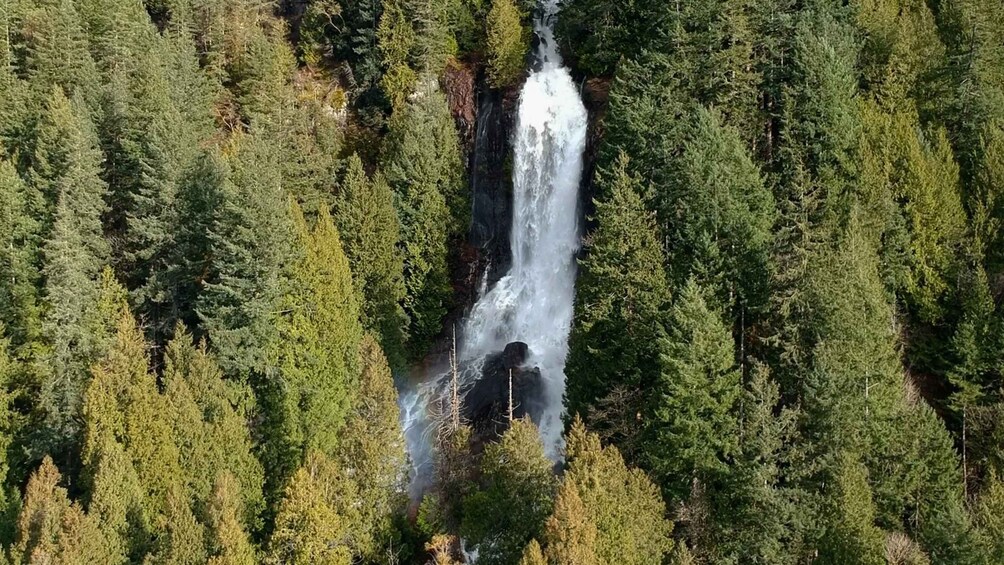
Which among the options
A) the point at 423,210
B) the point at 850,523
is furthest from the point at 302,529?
the point at 423,210

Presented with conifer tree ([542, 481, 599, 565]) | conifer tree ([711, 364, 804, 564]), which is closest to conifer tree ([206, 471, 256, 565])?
conifer tree ([542, 481, 599, 565])

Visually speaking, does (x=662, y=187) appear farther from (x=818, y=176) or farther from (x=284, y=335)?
(x=284, y=335)

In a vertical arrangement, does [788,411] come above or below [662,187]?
below

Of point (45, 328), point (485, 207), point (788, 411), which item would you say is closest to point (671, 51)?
point (485, 207)

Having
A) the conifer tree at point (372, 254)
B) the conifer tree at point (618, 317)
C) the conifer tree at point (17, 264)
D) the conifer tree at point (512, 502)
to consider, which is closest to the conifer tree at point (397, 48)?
the conifer tree at point (372, 254)

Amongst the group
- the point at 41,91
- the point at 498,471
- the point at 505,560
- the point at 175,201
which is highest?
the point at 41,91

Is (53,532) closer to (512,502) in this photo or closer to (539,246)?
(512,502)
